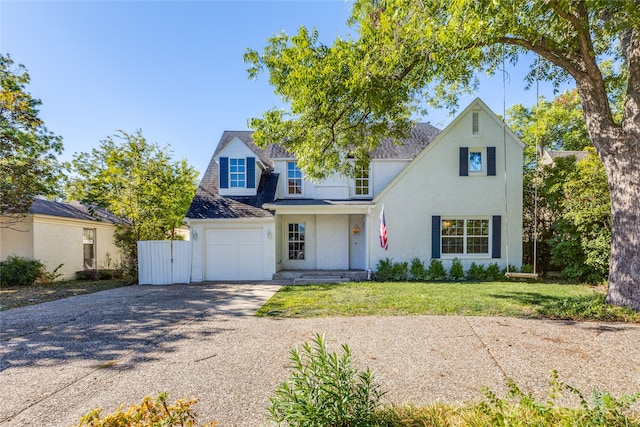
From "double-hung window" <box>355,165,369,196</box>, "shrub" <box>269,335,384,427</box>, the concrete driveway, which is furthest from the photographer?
"double-hung window" <box>355,165,369,196</box>

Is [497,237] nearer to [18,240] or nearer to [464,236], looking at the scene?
[464,236]

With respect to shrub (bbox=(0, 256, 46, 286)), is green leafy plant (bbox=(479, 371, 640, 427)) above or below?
above

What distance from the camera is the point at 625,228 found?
6246mm

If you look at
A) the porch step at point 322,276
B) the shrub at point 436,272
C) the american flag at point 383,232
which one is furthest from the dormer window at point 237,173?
the shrub at point 436,272

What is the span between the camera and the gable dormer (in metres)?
12.7

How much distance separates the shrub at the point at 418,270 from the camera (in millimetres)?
11484

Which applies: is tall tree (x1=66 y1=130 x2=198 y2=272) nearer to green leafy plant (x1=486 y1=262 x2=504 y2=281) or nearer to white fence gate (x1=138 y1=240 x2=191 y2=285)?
white fence gate (x1=138 y1=240 x2=191 y2=285)

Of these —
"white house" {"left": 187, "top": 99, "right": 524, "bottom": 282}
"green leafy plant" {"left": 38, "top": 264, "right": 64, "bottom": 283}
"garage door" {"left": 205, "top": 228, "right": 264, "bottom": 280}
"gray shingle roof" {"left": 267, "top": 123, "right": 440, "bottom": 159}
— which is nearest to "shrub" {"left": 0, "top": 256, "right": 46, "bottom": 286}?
"green leafy plant" {"left": 38, "top": 264, "right": 64, "bottom": 283}

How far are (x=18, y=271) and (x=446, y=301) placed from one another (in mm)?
15547

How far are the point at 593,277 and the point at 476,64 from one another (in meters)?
8.77

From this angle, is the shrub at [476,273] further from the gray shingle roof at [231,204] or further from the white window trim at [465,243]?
the gray shingle roof at [231,204]

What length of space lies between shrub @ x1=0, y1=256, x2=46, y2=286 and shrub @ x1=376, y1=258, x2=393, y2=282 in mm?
13823

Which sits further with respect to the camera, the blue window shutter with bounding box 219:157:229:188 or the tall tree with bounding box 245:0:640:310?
the blue window shutter with bounding box 219:157:229:188

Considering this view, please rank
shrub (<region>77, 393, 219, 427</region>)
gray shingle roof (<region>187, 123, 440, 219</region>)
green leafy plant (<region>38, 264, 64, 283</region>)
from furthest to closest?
1. green leafy plant (<region>38, 264, 64, 283</region>)
2. gray shingle roof (<region>187, 123, 440, 219</region>)
3. shrub (<region>77, 393, 219, 427</region>)
